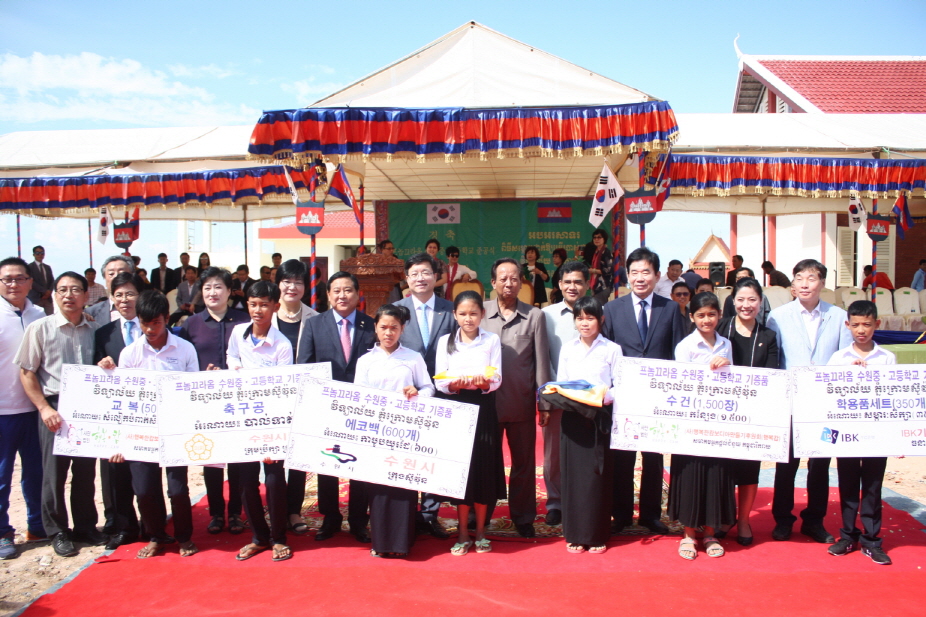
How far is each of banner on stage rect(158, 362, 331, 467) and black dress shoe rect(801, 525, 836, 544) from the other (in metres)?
2.96

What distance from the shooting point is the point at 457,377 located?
11.3 ft

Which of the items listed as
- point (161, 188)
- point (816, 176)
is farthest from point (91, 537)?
point (816, 176)

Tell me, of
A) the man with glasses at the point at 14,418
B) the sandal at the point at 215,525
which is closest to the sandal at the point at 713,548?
the sandal at the point at 215,525

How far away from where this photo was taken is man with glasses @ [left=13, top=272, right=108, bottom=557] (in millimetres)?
3715

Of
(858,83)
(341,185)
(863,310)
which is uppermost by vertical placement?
(858,83)

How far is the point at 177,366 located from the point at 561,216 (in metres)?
8.58

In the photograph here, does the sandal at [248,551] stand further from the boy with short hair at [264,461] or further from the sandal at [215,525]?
the sandal at [215,525]

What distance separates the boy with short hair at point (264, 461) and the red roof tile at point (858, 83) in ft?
54.2

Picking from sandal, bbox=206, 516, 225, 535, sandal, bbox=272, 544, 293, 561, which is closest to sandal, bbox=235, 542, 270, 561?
sandal, bbox=272, 544, 293, 561

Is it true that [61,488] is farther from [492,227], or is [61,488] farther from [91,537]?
[492,227]

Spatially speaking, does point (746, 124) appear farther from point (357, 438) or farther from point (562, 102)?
point (357, 438)

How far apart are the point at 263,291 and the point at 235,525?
1.52m

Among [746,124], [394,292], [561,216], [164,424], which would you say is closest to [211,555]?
[164,424]

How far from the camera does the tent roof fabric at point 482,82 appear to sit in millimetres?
6543
